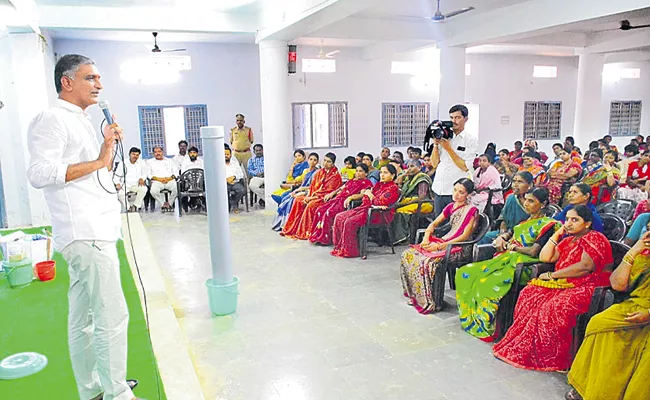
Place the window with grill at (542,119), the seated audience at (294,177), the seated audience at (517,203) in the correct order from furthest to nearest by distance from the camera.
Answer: the window with grill at (542,119), the seated audience at (294,177), the seated audience at (517,203)

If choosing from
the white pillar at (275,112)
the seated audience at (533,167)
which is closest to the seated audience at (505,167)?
the seated audience at (533,167)

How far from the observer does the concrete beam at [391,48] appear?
904 centimetres

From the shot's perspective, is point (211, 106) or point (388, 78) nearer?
point (211, 106)

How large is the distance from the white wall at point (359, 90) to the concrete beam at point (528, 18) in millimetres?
2892

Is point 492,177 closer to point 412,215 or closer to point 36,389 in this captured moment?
point 412,215

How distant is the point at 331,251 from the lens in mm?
5543

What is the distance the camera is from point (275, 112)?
7.81 metres

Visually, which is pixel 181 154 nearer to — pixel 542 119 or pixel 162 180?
pixel 162 180

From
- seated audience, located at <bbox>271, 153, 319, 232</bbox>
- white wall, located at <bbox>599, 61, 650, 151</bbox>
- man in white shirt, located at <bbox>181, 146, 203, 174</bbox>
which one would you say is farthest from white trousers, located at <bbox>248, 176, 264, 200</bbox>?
white wall, located at <bbox>599, 61, 650, 151</bbox>

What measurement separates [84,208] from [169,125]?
27.2 ft

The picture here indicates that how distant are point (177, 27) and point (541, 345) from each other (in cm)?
635

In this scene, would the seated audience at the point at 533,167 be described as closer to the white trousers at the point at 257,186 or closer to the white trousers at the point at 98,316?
the white trousers at the point at 257,186

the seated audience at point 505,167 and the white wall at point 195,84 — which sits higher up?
the white wall at point 195,84

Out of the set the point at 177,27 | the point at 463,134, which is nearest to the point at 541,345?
the point at 463,134
